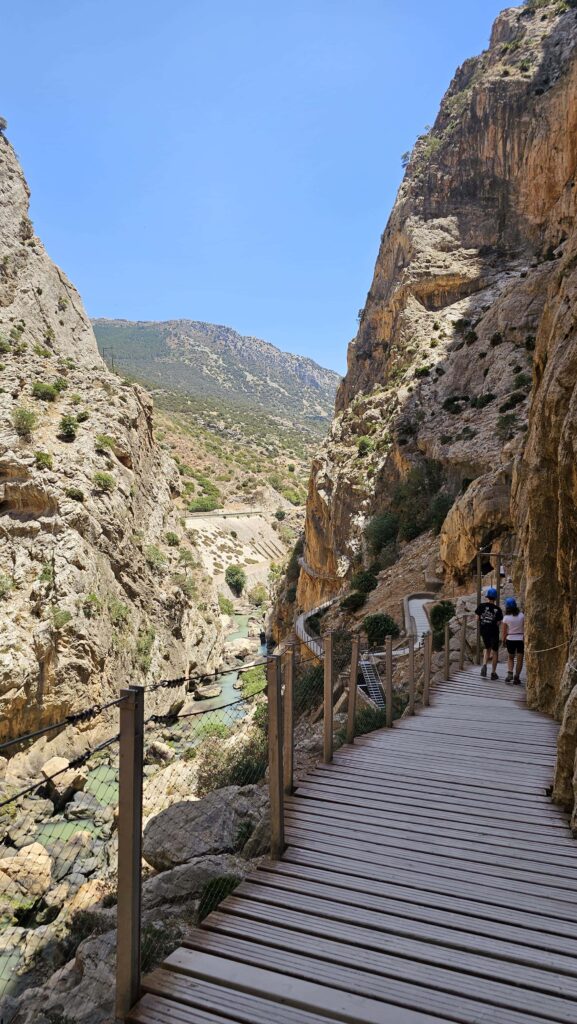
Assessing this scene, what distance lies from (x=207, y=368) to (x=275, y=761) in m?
153

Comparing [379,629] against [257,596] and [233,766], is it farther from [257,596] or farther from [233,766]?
[257,596]

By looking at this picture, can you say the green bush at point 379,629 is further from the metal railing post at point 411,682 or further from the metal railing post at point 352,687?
the metal railing post at point 352,687

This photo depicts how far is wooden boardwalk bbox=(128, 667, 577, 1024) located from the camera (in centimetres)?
302

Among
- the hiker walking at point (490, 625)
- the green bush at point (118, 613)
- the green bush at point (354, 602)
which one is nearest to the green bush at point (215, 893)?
the hiker walking at point (490, 625)

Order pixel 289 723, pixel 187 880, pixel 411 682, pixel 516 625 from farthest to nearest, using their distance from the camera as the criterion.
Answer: pixel 516 625 → pixel 411 682 → pixel 187 880 → pixel 289 723

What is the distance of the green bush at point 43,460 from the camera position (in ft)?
90.5

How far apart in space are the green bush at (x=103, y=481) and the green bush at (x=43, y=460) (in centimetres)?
265

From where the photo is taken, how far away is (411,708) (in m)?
9.38

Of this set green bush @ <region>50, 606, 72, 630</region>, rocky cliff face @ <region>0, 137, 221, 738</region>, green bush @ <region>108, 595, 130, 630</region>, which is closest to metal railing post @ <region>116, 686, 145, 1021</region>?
rocky cliff face @ <region>0, 137, 221, 738</region>

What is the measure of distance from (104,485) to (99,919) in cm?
2512

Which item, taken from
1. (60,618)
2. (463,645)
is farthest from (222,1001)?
(60,618)

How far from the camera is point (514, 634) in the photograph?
36.1 feet

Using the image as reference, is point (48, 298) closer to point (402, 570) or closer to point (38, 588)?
point (38, 588)

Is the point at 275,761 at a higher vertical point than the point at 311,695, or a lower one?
higher
